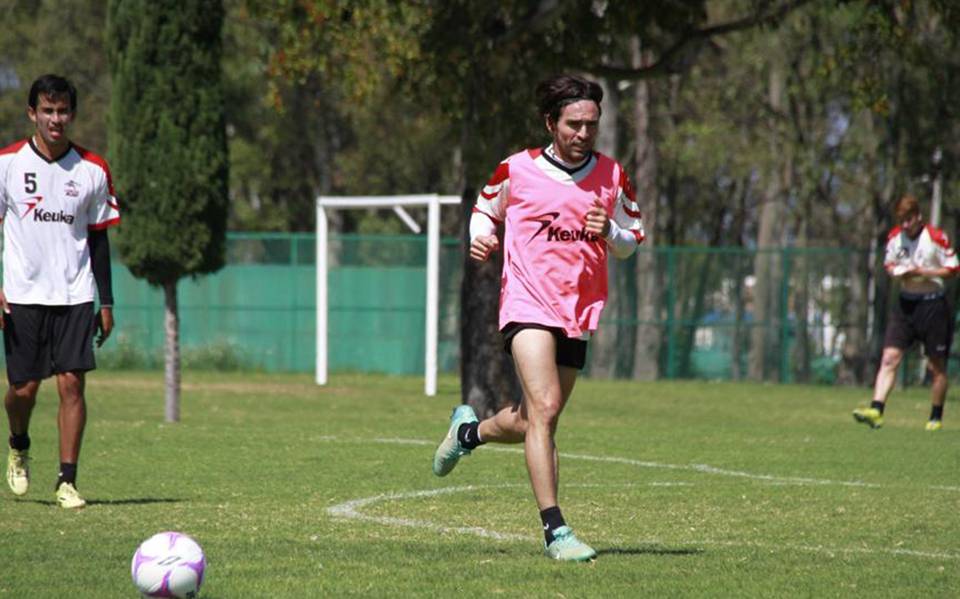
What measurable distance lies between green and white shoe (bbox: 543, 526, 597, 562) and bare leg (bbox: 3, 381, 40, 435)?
147 inches

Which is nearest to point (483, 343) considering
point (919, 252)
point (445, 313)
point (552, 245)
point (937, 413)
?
point (919, 252)

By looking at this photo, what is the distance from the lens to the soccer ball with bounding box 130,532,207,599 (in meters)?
6.50

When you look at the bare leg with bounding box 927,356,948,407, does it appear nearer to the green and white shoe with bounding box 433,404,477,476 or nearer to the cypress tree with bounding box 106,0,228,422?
the cypress tree with bounding box 106,0,228,422

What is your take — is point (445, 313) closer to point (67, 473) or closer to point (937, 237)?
point (937, 237)

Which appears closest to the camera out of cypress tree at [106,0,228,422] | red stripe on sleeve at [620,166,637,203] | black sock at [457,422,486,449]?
red stripe on sleeve at [620,166,637,203]

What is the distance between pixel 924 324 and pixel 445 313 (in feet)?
51.2

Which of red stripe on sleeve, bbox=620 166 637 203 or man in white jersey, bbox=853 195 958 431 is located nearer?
red stripe on sleeve, bbox=620 166 637 203

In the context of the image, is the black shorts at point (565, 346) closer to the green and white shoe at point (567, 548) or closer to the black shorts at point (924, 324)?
the green and white shoe at point (567, 548)

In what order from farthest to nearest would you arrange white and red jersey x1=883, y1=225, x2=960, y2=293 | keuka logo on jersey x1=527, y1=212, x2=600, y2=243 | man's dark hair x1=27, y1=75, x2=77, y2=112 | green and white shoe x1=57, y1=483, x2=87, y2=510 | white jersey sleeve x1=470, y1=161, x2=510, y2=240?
white and red jersey x1=883, y1=225, x2=960, y2=293
green and white shoe x1=57, y1=483, x2=87, y2=510
man's dark hair x1=27, y1=75, x2=77, y2=112
white jersey sleeve x1=470, y1=161, x2=510, y2=240
keuka logo on jersey x1=527, y1=212, x2=600, y2=243

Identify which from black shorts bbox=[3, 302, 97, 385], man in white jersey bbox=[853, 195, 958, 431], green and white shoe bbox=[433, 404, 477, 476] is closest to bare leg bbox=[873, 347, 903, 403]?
man in white jersey bbox=[853, 195, 958, 431]

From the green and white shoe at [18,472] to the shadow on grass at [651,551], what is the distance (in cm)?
380

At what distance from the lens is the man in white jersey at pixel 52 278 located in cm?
1016

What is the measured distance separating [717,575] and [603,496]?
3.68 meters

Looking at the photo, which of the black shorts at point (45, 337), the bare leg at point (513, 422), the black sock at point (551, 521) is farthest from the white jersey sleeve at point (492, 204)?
the black shorts at point (45, 337)
